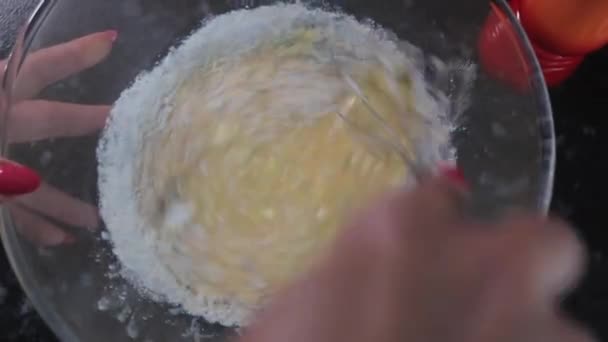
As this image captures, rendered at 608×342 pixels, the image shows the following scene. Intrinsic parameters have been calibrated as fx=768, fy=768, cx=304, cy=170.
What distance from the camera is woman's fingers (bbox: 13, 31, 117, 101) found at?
77cm

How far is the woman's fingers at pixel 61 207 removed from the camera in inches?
28.8

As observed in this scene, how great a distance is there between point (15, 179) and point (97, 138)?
0.11 metres

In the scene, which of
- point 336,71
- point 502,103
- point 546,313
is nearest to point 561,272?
point 546,313

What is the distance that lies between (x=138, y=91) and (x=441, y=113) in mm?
320

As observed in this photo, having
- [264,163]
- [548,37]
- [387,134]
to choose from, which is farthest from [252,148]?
[548,37]

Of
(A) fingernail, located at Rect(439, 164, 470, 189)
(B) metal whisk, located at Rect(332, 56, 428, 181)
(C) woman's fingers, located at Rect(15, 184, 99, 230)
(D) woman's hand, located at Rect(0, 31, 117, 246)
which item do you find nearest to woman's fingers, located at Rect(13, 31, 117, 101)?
(D) woman's hand, located at Rect(0, 31, 117, 246)

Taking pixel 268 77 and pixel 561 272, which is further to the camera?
pixel 268 77

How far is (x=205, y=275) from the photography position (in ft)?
2.55

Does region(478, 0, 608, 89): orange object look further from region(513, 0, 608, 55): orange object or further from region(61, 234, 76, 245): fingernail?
region(61, 234, 76, 245): fingernail

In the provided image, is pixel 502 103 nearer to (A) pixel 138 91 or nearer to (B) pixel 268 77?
(B) pixel 268 77

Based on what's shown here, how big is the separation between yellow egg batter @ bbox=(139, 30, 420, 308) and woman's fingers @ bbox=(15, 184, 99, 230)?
0.05 metres

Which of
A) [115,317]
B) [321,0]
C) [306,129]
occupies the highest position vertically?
[321,0]

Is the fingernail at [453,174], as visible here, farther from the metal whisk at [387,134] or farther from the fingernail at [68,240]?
the fingernail at [68,240]

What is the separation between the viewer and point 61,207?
76 centimetres
